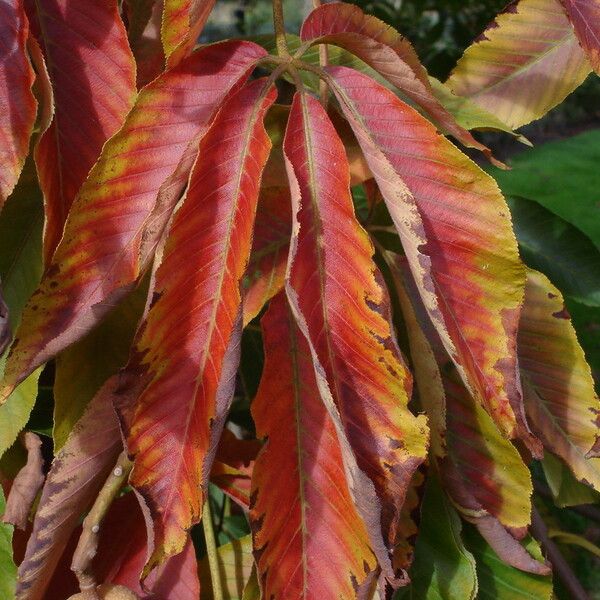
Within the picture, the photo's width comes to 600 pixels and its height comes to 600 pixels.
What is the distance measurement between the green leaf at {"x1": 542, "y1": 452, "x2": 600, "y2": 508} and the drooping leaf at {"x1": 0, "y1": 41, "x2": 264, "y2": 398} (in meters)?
0.51

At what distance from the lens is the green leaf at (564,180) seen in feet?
12.1

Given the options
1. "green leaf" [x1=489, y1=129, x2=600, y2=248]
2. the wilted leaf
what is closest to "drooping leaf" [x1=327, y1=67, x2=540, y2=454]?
the wilted leaf

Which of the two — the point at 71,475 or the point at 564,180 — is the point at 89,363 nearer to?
the point at 71,475

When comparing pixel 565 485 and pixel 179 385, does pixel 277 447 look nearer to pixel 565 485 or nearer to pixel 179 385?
pixel 179 385

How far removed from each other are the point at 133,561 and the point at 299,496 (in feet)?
0.65

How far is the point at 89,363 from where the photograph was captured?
65 centimetres

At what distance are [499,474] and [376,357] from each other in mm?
229

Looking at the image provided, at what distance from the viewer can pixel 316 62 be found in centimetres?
80

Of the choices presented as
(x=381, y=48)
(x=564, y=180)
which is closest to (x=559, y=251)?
(x=381, y=48)

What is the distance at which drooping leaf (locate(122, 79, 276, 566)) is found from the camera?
519 millimetres

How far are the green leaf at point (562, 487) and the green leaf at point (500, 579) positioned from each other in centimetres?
13

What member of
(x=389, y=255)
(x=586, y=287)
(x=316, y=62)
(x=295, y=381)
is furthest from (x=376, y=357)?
(x=586, y=287)

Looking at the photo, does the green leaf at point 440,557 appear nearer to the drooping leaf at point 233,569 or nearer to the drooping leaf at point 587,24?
the drooping leaf at point 233,569

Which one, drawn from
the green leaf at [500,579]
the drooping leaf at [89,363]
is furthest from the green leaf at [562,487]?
the drooping leaf at [89,363]
